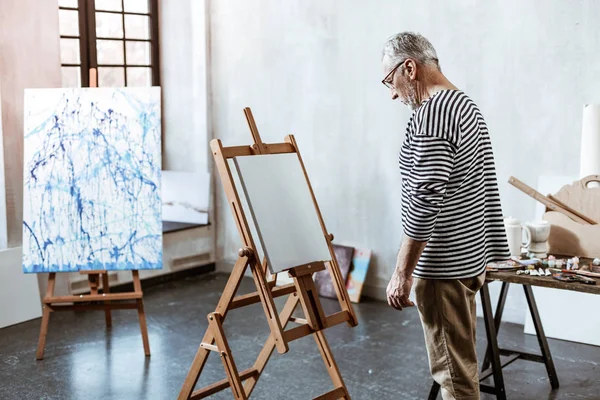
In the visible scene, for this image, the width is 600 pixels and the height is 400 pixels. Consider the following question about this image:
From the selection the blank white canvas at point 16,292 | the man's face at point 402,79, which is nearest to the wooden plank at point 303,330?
the man's face at point 402,79

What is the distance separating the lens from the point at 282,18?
18.7ft

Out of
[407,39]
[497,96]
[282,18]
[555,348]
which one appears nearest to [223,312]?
[407,39]

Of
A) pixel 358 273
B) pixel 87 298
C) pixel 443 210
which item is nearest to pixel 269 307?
pixel 443 210

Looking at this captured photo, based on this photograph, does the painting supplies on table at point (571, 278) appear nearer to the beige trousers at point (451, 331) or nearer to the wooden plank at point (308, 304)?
the beige trousers at point (451, 331)

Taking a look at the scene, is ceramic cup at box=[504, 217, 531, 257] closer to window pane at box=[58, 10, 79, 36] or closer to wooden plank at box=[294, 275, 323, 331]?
wooden plank at box=[294, 275, 323, 331]

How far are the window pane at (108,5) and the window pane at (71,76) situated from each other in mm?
514

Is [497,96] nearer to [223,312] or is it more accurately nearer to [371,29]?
[371,29]

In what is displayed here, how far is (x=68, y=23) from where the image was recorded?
5.57 meters

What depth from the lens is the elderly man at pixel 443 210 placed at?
245 cm

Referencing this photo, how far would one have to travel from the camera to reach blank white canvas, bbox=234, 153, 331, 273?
121 inches

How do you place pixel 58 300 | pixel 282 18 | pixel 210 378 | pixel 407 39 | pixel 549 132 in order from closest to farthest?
pixel 407 39
pixel 210 378
pixel 58 300
pixel 549 132
pixel 282 18

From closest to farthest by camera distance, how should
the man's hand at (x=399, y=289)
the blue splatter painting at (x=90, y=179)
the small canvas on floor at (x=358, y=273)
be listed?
the man's hand at (x=399, y=289)
the blue splatter painting at (x=90, y=179)
the small canvas on floor at (x=358, y=273)

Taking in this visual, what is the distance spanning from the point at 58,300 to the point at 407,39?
256 centimetres

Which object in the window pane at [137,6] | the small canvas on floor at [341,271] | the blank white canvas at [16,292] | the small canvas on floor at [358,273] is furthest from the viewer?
the window pane at [137,6]
